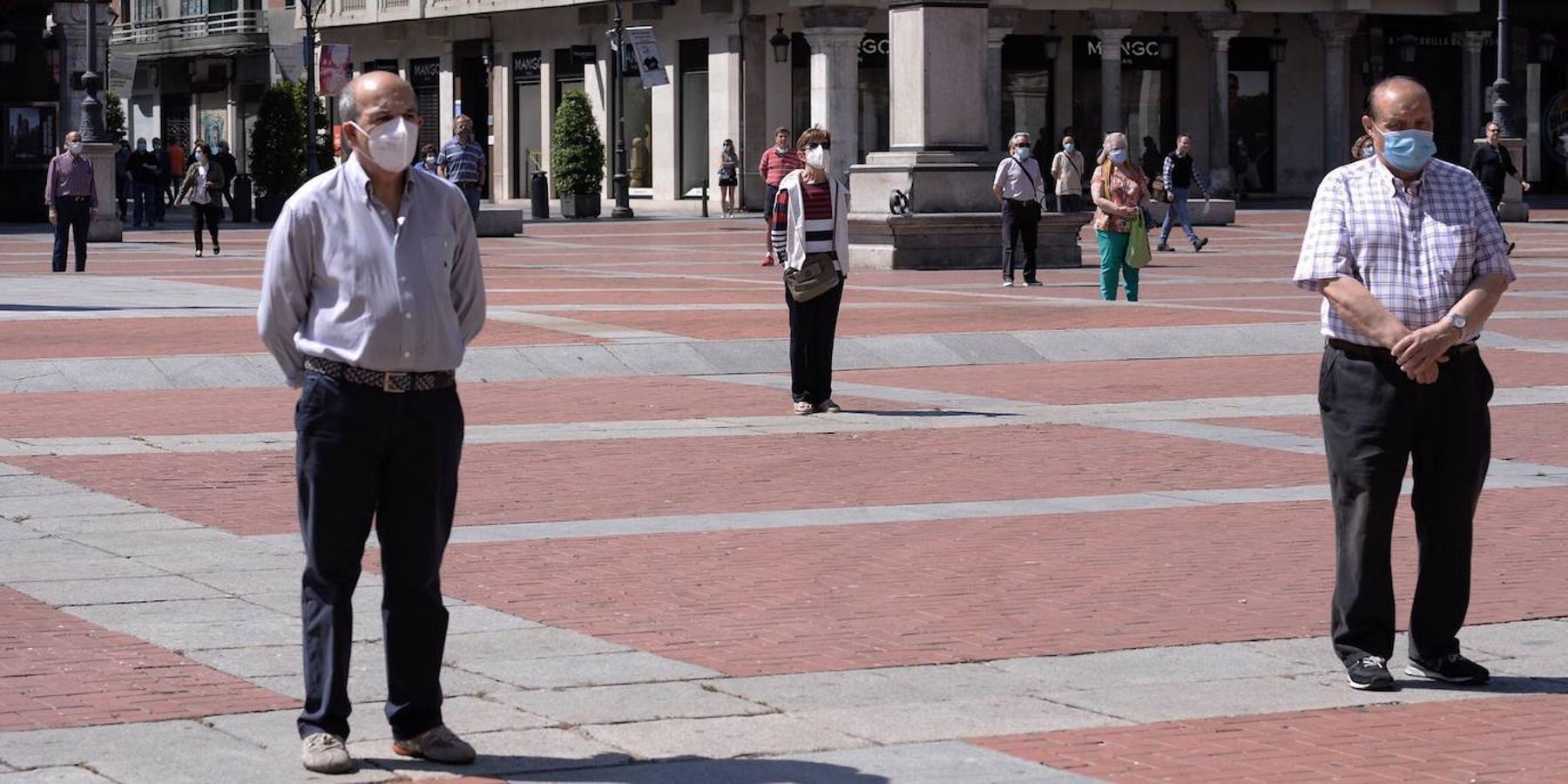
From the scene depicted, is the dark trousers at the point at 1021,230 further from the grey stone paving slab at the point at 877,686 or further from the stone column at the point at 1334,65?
the stone column at the point at 1334,65

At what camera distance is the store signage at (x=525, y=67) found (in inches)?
2484

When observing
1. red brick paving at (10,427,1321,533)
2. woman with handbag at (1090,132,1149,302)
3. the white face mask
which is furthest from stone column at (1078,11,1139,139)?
the white face mask

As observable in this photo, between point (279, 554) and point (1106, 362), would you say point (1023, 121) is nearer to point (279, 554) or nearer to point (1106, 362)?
point (1106, 362)

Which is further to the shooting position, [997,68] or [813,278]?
[997,68]

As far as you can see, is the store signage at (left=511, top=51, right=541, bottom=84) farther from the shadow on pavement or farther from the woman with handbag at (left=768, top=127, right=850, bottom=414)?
the shadow on pavement

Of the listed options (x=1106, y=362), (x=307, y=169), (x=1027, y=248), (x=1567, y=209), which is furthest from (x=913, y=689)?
(x=1567, y=209)

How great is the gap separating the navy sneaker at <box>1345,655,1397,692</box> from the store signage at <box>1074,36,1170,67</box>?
173 feet

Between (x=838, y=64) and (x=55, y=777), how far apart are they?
47713mm

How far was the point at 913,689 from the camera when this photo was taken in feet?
23.2

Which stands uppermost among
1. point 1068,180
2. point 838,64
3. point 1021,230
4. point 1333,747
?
point 838,64

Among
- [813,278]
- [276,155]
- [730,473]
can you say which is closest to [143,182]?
[276,155]

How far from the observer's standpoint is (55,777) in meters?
5.86

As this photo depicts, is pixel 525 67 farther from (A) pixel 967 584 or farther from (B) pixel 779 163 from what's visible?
(A) pixel 967 584

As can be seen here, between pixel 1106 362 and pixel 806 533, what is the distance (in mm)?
8980
